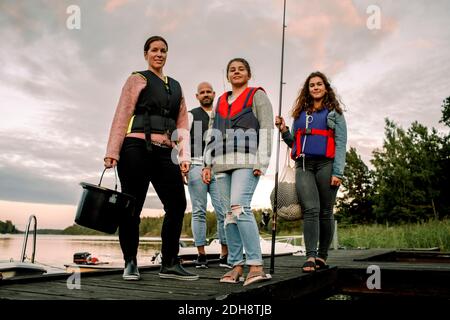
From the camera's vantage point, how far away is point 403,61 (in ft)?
64.9

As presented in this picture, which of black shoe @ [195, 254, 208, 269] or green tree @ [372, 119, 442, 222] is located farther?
green tree @ [372, 119, 442, 222]

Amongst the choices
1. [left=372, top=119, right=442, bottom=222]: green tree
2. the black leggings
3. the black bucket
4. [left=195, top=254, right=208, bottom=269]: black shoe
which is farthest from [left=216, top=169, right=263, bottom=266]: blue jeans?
[left=372, top=119, right=442, bottom=222]: green tree

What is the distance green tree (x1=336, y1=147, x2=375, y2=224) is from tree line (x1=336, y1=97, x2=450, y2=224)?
330 cm

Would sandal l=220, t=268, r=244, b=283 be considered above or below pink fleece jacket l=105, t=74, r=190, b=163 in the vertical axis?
below

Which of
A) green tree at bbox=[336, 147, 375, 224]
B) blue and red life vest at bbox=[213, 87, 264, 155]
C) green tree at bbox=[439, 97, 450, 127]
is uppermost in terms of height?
green tree at bbox=[439, 97, 450, 127]

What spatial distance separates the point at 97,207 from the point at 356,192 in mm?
58866

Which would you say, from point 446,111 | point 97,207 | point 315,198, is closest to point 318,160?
point 315,198

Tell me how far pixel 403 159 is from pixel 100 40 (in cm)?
4606

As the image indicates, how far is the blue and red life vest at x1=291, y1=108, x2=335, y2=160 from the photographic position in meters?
4.23

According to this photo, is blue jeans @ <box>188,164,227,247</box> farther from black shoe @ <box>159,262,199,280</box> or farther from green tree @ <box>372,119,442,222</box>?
green tree @ <box>372,119,442,222</box>

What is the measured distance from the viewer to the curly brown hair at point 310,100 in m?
4.41

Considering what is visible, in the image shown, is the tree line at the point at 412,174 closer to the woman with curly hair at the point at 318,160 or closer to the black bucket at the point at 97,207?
the woman with curly hair at the point at 318,160

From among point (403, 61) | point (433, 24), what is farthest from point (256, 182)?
point (403, 61)
